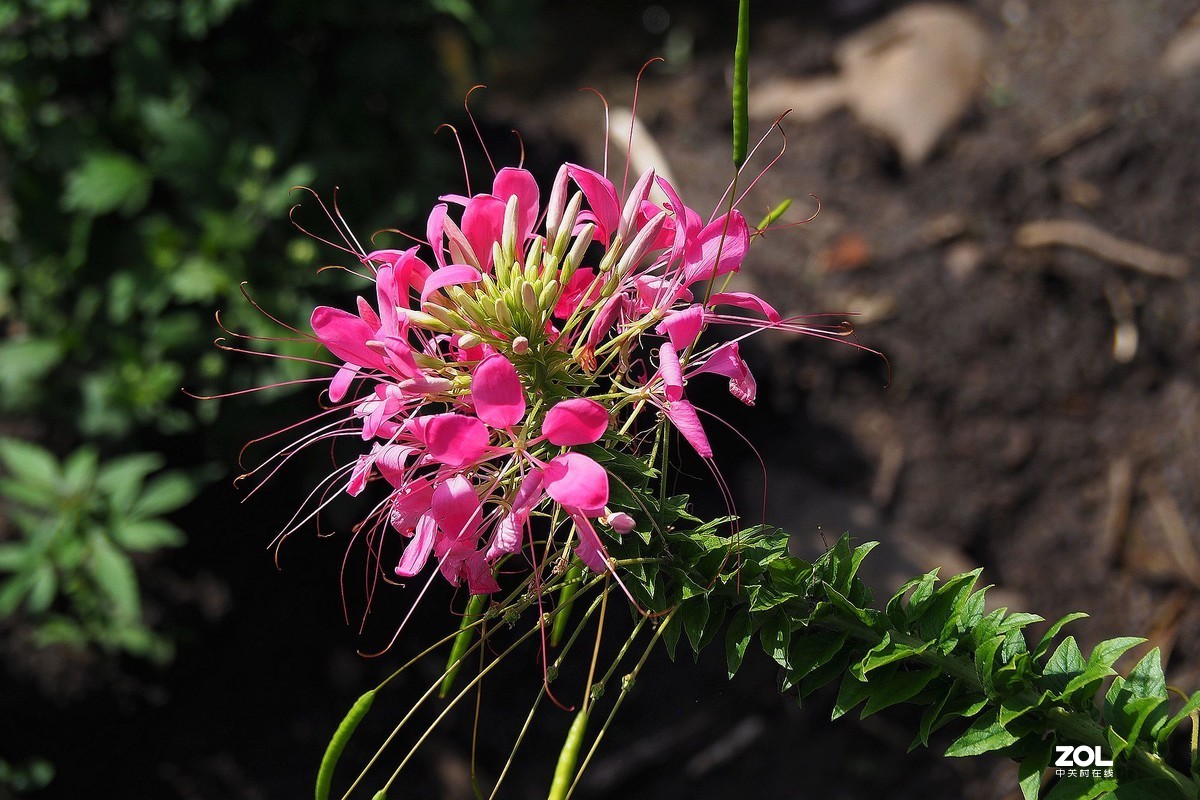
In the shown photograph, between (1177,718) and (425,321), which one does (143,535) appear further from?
(1177,718)

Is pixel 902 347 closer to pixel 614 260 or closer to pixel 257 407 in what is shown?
pixel 257 407

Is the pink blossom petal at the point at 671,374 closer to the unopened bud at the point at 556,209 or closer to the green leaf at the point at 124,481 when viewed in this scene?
the unopened bud at the point at 556,209

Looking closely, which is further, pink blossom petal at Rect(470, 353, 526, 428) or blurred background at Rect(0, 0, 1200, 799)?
blurred background at Rect(0, 0, 1200, 799)

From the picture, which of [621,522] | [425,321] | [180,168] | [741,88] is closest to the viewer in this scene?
[741,88]

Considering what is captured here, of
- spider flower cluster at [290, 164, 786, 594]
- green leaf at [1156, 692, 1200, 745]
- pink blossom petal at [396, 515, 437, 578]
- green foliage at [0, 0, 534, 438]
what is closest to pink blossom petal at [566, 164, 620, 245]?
spider flower cluster at [290, 164, 786, 594]

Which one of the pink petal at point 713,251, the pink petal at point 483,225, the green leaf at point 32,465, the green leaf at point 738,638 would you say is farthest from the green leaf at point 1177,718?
the green leaf at point 32,465

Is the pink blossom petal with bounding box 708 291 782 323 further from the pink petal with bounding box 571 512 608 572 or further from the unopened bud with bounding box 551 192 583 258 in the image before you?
the pink petal with bounding box 571 512 608 572

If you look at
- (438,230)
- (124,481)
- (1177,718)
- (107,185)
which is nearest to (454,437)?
(438,230)
